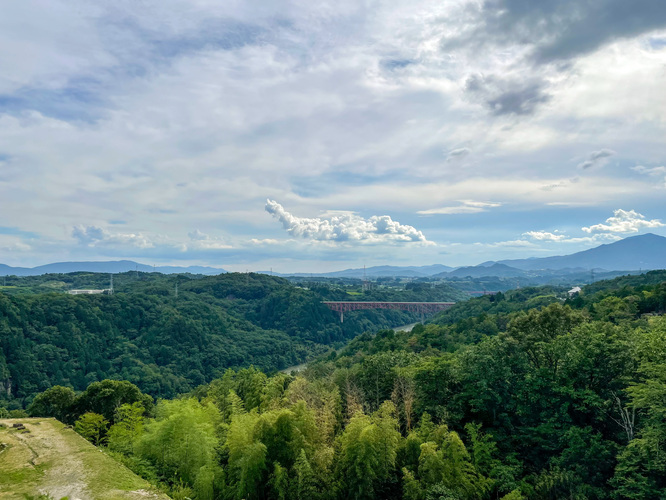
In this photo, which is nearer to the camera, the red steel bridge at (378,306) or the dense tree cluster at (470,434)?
the dense tree cluster at (470,434)

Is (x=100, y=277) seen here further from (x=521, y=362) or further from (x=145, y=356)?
(x=521, y=362)

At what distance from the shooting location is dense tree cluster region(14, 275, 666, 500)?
57.5ft

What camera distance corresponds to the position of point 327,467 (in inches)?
734

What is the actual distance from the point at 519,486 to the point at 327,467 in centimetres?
960

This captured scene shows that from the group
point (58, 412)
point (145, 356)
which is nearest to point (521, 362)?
point (58, 412)

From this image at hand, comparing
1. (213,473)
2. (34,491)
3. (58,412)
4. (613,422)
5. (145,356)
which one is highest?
(34,491)

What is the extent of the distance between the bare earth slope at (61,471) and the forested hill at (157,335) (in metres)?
65.6

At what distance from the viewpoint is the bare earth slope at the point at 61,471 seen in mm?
12266

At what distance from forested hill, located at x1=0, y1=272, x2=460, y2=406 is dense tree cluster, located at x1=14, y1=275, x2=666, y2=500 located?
200 ft

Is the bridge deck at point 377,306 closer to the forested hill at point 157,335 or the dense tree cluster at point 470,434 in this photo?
the forested hill at point 157,335

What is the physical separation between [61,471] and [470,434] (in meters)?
19.9

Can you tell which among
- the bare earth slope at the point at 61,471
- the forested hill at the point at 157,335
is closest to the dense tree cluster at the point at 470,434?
the bare earth slope at the point at 61,471

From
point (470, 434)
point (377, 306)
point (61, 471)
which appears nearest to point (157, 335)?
point (377, 306)

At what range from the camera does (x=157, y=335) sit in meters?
98.9
